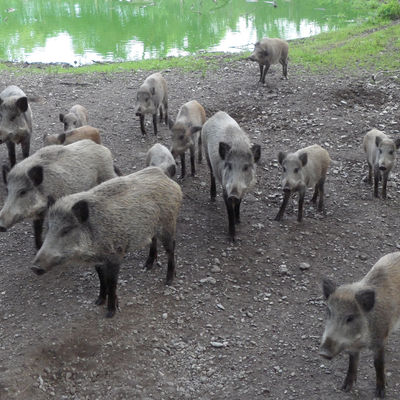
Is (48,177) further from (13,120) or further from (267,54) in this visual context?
(267,54)

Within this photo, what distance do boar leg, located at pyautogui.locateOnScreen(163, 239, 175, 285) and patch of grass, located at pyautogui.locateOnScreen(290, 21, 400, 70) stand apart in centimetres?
898

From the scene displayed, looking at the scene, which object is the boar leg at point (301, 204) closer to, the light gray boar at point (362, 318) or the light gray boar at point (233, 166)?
the light gray boar at point (233, 166)

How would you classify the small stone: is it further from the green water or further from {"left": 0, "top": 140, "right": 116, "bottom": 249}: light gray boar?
the green water

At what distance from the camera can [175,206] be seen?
212 inches

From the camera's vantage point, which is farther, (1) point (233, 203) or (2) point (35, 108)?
(2) point (35, 108)

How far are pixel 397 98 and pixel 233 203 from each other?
233 inches

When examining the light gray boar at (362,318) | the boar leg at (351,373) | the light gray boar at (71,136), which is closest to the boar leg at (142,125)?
the light gray boar at (71,136)

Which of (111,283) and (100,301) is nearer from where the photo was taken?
(111,283)

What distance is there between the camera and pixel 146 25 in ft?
76.6

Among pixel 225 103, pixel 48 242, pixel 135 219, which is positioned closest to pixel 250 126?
pixel 225 103

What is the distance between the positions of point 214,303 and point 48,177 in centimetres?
218

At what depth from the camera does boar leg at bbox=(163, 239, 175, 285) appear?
549 cm

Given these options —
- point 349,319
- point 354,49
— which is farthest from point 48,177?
point 354,49

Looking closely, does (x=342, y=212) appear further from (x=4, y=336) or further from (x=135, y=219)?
(x=4, y=336)
